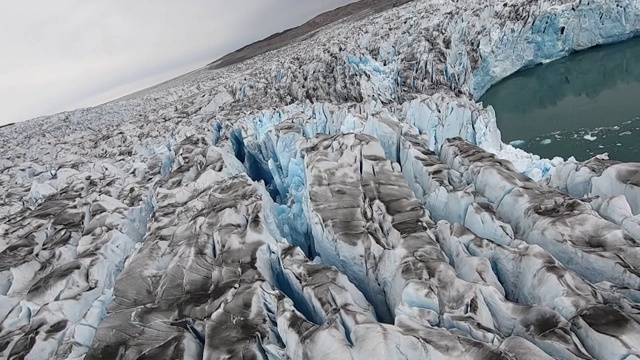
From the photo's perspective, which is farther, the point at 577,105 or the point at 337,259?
the point at 577,105

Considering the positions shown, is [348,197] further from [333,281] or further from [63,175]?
[63,175]

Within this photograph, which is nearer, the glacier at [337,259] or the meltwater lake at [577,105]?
the glacier at [337,259]

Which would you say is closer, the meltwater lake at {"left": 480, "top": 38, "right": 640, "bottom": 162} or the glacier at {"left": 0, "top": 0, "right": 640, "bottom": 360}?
the glacier at {"left": 0, "top": 0, "right": 640, "bottom": 360}

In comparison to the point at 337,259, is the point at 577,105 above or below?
below

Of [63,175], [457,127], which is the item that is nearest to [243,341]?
[457,127]

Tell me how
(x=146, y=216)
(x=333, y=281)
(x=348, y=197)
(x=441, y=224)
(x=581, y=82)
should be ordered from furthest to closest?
(x=581, y=82) < (x=146, y=216) < (x=348, y=197) < (x=441, y=224) < (x=333, y=281)

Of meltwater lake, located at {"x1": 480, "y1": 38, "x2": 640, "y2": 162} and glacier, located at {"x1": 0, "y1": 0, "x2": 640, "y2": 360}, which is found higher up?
glacier, located at {"x1": 0, "y1": 0, "x2": 640, "y2": 360}

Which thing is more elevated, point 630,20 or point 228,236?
point 228,236

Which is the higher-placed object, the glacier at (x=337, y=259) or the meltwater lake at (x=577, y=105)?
the glacier at (x=337, y=259)
